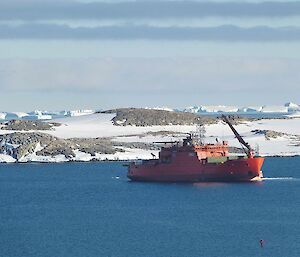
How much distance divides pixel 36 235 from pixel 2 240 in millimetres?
2816

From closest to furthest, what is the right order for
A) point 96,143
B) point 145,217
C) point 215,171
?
point 145,217, point 215,171, point 96,143

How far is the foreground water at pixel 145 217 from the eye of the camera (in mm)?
77562

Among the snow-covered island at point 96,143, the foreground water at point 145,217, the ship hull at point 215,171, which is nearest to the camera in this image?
the foreground water at point 145,217

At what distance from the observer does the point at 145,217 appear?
9388cm

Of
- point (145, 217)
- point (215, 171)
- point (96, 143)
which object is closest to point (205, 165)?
point (215, 171)

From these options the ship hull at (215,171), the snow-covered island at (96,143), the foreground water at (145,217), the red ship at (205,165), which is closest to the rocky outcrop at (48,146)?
the snow-covered island at (96,143)

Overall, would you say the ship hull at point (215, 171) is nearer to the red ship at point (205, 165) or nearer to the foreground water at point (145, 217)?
the red ship at point (205, 165)

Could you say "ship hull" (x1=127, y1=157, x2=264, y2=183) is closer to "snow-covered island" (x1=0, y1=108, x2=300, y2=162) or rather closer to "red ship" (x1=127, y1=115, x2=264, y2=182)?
"red ship" (x1=127, y1=115, x2=264, y2=182)

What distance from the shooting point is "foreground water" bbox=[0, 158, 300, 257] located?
77562 millimetres

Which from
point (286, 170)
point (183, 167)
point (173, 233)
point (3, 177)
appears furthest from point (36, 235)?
point (286, 170)

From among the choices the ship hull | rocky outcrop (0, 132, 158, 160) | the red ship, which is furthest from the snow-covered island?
the ship hull

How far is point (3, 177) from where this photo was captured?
142 metres

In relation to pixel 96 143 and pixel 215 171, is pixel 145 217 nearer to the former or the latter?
pixel 215 171

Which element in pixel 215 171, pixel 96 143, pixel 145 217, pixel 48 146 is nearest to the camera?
pixel 145 217
